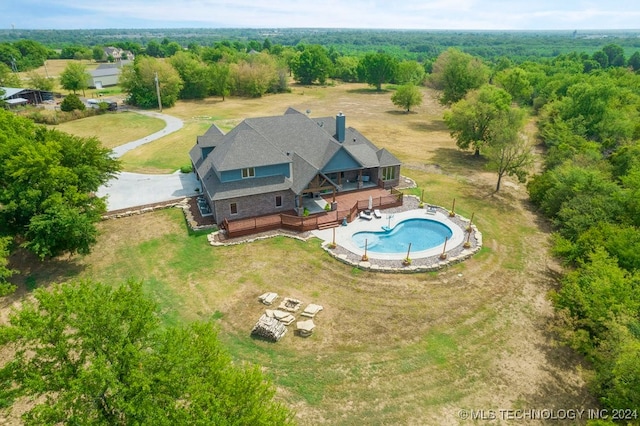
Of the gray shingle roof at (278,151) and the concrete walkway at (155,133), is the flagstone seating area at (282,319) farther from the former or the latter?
the concrete walkway at (155,133)

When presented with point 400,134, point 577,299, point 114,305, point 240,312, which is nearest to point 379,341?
point 240,312

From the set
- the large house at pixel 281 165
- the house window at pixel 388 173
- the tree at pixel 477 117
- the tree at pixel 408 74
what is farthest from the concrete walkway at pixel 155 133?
the tree at pixel 408 74

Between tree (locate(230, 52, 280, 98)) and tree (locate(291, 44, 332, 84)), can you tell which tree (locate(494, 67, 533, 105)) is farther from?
tree (locate(291, 44, 332, 84))

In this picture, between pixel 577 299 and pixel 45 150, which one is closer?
pixel 577 299

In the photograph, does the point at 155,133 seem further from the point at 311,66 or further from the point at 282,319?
the point at 311,66

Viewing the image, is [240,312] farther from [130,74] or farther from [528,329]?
[130,74]
